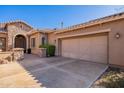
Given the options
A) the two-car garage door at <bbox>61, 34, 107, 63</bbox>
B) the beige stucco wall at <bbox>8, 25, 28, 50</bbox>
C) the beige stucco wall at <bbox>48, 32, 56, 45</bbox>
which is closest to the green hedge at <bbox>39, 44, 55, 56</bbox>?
the beige stucco wall at <bbox>48, 32, 56, 45</bbox>

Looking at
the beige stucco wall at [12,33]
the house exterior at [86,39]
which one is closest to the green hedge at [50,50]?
the house exterior at [86,39]

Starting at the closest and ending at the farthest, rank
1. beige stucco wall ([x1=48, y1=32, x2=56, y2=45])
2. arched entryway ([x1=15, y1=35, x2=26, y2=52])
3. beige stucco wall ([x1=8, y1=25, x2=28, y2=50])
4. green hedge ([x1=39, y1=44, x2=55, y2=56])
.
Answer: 1. green hedge ([x1=39, y1=44, x2=55, y2=56])
2. beige stucco wall ([x1=48, y1=32, x2=56, y2=45])
3. beige stucco wall ([x1=8, y1=25, x2=28, y2=50])
4. arched entryway ([x1=15, y1=35, x2=26, y2=52])

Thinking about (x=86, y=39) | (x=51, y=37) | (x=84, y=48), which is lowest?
(x=84, y=48)

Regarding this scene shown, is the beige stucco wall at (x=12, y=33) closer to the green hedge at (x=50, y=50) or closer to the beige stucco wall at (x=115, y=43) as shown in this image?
the green hedge at (x=50, y=50)

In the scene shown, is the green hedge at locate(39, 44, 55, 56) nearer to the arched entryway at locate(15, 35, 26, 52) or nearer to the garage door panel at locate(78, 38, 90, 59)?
the garage door panel at locate(78, 38, 90, 59)

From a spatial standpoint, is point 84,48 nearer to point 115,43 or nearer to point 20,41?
point 115,43

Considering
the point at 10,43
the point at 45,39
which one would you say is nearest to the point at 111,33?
the point at 45,39

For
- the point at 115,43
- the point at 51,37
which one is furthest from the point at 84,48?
the point at 51,37

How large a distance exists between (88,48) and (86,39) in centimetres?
90

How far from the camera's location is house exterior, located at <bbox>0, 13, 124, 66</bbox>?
27.7 feet

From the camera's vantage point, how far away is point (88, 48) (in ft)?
36.8

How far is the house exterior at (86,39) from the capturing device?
845 centimetres

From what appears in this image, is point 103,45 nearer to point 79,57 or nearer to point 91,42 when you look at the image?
point 91,42

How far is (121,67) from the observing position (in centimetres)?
817
